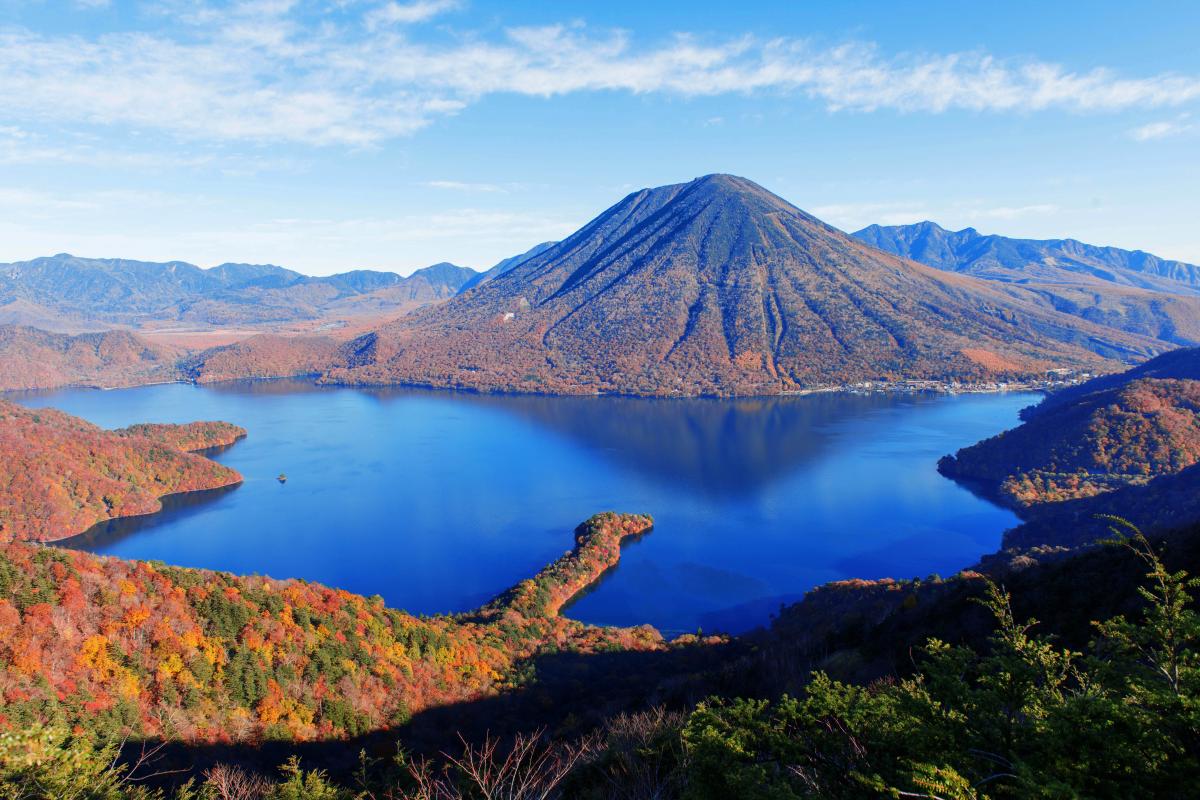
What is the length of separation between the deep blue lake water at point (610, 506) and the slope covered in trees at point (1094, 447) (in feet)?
14.9

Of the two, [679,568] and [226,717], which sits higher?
[226,717]

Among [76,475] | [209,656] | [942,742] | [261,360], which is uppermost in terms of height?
[942,742]

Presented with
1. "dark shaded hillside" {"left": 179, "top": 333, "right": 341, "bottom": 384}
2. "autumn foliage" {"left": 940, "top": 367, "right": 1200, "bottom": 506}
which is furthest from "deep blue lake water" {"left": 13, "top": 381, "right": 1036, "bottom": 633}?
"dark shaded hillside" {"left": 179, "top": 333, "right": 341, "bottom": 384}

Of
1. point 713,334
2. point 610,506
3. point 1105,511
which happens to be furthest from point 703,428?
point 713,334

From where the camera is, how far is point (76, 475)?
5969 cm

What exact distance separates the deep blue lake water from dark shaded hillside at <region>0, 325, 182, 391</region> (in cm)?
7525

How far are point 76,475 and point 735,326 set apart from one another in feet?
402

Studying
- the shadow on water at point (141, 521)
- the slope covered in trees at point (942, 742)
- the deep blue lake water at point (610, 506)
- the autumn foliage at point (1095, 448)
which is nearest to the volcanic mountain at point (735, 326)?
the deep blue lake water at point (610, 506)

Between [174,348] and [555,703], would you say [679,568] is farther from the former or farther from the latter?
[174,348]

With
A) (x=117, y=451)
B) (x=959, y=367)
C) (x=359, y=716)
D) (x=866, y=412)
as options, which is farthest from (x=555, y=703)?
(x=959, y=367)

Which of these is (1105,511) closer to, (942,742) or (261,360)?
(942,742)

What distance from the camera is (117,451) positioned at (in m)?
66.4

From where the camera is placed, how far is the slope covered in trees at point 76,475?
54375mm

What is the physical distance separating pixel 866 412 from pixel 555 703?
293ft
